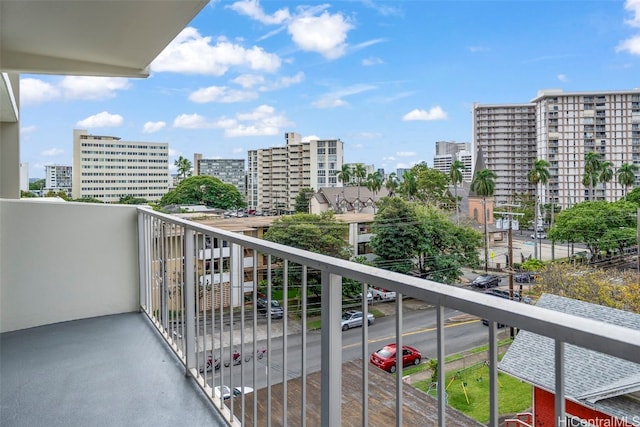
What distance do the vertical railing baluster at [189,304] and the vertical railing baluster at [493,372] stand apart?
1.59 metres

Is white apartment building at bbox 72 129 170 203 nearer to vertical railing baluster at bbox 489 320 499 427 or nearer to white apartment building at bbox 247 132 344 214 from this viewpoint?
white apartment building at bbox 247 132 344 214

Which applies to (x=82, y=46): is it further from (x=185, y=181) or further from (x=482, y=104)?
(x=482, y=104)

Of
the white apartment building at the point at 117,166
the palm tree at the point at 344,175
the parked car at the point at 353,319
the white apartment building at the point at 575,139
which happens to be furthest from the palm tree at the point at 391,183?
the parked car at the point at 353,319

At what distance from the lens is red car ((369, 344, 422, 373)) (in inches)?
29.7

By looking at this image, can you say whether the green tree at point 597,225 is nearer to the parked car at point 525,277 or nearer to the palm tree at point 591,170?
the palm tree at point 591,170

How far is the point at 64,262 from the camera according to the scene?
2672 mm

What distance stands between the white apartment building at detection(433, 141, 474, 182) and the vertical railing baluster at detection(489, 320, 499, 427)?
391 inches

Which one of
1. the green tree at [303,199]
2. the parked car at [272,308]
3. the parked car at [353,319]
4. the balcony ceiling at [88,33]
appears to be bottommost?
the parked car at [272,308]

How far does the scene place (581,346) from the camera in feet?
1.53

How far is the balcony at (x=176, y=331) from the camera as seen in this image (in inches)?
27.3

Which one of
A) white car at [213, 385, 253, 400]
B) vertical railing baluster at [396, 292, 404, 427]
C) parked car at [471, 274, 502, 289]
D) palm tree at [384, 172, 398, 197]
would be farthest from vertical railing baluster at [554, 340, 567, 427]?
palm tree at [384, 172, 398, 197]

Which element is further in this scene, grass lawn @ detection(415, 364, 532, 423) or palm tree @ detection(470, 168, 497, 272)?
palm tree @ detection(470, 168, 497, 272)

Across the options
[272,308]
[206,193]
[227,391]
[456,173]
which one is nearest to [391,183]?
[456,173]

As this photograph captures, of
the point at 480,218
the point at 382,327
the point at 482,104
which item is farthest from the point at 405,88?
the point at 382,327
